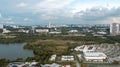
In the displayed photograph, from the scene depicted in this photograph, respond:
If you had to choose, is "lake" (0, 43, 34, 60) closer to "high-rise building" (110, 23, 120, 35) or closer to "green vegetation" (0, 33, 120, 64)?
"green vegetation" (0, 33, 120, 64)

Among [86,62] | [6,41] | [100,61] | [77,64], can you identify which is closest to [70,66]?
[77,64]

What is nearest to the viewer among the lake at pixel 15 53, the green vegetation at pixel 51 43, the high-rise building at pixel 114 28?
the lake at pixel 15 53

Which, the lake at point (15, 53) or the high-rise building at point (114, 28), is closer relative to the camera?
the lake at point (15, 53)

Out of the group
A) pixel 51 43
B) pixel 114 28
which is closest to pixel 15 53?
pixel 51 43

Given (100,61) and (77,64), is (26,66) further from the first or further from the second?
(100,61)

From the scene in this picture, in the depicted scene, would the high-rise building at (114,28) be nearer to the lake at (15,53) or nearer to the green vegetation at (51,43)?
the green vegetation at (51,43)

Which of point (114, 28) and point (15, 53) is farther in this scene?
point (114, 28)

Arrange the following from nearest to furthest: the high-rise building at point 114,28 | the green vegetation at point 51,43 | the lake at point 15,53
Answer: the lake at point 15,53, the green vegetation at point 51,43, the high-rise building at point 114,28

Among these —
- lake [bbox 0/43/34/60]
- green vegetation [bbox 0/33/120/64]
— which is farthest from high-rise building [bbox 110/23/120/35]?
lake [bbox 0/43/34/60]

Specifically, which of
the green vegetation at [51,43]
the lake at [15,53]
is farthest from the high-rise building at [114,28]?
the lake at [15,53]

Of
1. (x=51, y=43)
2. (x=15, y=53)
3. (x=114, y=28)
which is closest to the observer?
(x=15, y=53)

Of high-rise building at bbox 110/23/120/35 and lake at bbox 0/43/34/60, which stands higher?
high-rise building at bbox 110/23/120/35

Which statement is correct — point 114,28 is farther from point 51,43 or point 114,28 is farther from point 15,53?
point 15,53

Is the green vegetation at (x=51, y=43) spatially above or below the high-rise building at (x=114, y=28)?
below
